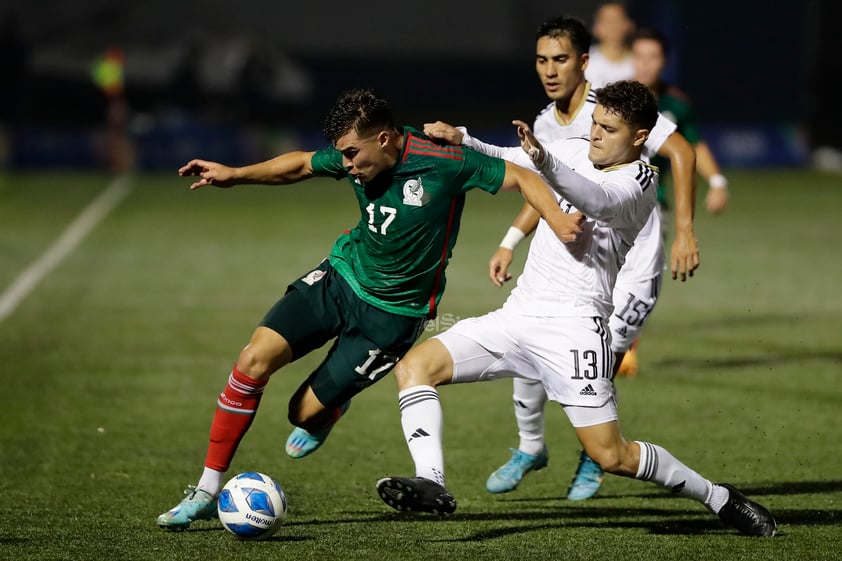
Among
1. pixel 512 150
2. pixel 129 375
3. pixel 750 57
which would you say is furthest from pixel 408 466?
pixel 750 57

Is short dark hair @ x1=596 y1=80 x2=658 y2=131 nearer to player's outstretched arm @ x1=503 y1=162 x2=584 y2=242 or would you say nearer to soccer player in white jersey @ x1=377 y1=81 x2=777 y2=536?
soccer player in white jersey @ x1=377 y1=81 x2=777 y2=536

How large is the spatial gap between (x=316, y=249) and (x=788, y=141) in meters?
18.2

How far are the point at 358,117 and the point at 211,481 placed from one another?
A: 169cm

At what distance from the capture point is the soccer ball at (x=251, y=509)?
528cm

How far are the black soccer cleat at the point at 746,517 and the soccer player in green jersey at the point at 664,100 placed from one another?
11.0 ft

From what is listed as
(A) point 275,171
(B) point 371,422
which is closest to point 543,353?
(A) point 275,171

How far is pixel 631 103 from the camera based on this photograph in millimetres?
5277

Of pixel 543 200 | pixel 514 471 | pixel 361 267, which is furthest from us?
pixel 514 471

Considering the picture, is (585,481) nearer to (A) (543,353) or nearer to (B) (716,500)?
(B) (716,500)

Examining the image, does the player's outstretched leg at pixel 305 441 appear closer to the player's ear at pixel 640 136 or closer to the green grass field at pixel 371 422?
the green grass field at pixel 371 422

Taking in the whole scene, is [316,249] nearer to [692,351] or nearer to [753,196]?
[692,351]

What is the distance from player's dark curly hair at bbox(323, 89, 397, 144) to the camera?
527 centimetres

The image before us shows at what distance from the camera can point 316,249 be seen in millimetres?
16859

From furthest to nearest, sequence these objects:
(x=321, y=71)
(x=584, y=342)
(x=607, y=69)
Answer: (x=321, y=71), (x=607, y=69), (x=584, y=342)
